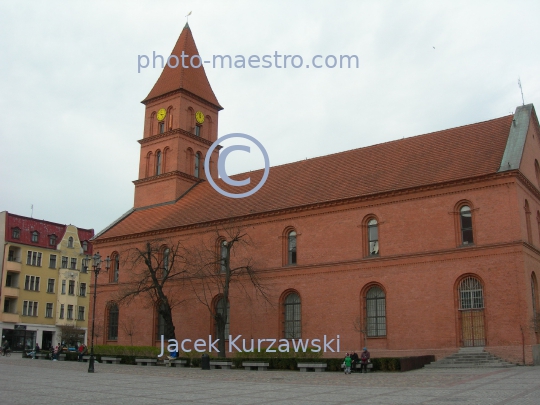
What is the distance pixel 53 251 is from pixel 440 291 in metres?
50.3

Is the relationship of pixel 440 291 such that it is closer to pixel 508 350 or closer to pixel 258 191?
pixel 508 350

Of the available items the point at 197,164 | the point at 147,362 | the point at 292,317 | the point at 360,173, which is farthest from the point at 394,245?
the point at 197,164

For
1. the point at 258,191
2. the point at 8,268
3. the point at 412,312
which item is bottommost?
the point at 412,312

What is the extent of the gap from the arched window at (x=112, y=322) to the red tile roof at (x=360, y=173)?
6.60 meters

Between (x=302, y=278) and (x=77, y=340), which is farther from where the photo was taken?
(x=77, y=340)

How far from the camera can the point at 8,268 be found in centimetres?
6272

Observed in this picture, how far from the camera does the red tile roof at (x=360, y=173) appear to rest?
34.9 metres

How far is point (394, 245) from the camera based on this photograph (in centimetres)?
3503

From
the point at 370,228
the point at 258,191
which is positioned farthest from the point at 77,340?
the point at 370,228

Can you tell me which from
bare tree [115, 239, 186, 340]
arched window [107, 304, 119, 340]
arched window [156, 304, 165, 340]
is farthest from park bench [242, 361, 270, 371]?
arched window [107, 304, 119, 340]

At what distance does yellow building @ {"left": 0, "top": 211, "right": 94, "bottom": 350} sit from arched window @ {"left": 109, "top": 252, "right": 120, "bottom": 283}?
18.1 meters

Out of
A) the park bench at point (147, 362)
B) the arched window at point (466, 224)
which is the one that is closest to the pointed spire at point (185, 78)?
the park bench at point (147, 362)

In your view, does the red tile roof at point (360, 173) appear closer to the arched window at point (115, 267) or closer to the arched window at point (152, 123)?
the arched window at point (115, 267)

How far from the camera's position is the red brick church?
31.5m
